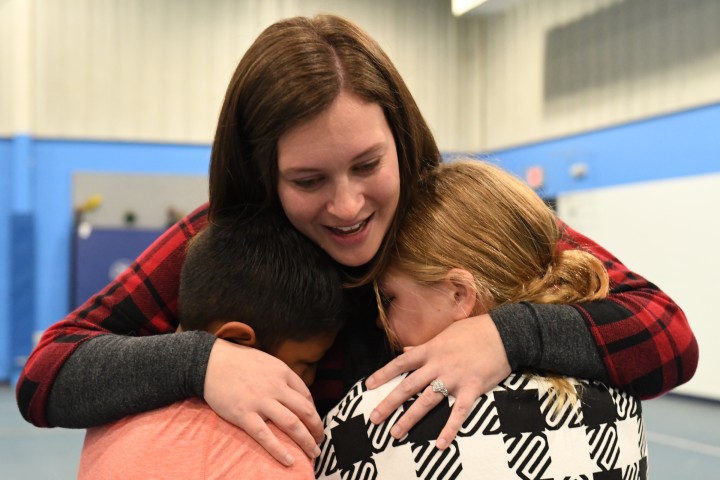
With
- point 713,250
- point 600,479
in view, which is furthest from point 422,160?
point 713,250

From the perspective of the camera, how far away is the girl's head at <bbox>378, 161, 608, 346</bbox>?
3.94ft

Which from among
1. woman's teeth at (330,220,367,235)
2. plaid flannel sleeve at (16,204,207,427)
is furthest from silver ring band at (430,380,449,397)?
plaid flannel sleeve at (16,204,207,427)

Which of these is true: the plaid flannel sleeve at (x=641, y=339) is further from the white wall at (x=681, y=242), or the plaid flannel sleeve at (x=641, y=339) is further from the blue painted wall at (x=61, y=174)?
the blue painted wall at (x=61, y=174)

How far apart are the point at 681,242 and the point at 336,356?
4953 millimetres

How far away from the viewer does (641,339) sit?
121cm

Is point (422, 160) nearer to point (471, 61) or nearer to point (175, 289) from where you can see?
point (175, 289)

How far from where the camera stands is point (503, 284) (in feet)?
3.99

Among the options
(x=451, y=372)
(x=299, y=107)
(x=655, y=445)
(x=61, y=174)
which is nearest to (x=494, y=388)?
(x=451, y=372)

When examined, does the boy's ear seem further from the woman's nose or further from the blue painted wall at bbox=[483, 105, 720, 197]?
the blue painted wall at bbox=[483, 105, 720, 197]

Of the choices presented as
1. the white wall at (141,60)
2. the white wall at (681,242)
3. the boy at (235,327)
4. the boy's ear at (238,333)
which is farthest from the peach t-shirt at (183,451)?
the white wall at (141,60)

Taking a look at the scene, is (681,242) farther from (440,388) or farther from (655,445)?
(440,388)

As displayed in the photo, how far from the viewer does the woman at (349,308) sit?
1088 mm

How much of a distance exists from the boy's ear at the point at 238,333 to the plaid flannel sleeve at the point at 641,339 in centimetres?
54

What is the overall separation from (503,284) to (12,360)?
6561 millimetres
